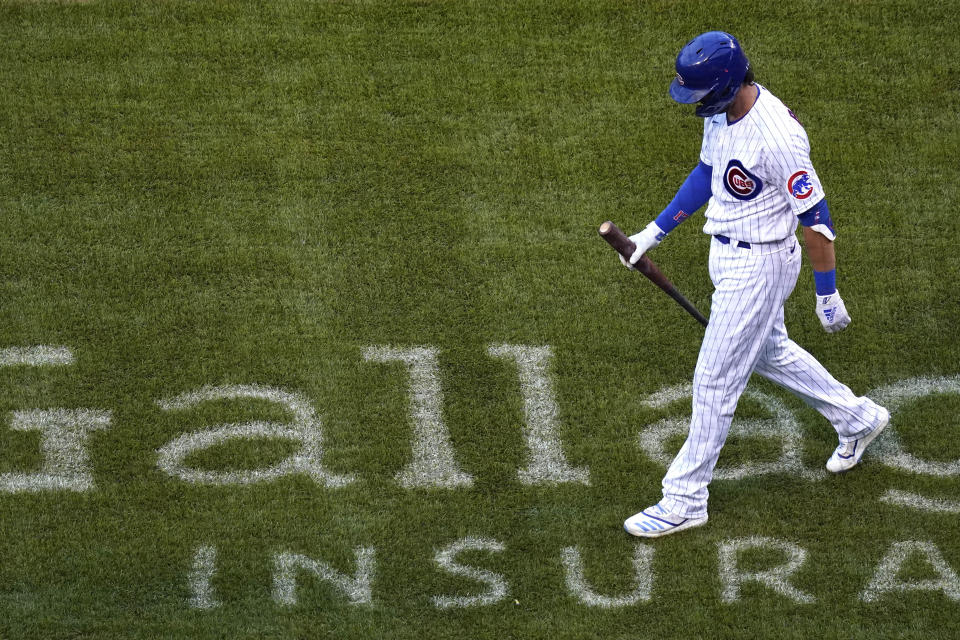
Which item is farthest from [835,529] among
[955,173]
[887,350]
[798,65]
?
[798,65]

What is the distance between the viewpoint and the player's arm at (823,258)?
4.09m

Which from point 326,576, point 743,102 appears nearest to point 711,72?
point 743,102

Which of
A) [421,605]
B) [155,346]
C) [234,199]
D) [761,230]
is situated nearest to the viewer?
[761,230]

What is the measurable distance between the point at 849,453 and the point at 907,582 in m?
0.63

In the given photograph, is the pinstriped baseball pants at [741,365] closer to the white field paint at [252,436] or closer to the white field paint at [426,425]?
the white field paint at [426,425]

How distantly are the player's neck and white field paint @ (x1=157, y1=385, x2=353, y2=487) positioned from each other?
233 cm

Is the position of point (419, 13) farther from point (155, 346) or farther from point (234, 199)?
point (155, 346)

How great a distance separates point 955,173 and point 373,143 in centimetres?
319

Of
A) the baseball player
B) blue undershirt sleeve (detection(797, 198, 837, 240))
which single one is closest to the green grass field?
the baseball player

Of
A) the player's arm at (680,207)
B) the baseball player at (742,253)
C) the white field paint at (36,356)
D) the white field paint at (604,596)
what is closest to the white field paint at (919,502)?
the baseball player at (742,253)

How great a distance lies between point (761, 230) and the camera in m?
4.20

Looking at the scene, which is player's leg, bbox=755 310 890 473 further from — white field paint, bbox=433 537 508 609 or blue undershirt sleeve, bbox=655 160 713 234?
Answer: white field paint, bbox=433 537 508 609

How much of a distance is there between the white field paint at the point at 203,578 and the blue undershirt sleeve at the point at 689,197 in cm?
241

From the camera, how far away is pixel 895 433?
16.6 feet
